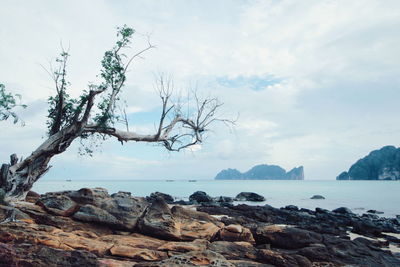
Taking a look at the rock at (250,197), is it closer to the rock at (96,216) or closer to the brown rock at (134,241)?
the rock at (96,216)

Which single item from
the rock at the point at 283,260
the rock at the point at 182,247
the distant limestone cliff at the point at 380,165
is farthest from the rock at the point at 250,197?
the distant limestone cliff at the point at 380,165

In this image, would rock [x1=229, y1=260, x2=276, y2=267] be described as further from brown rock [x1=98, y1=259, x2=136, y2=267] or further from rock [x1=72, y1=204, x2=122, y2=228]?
rock [x1=72, y1=204, x2=122, y2=228]

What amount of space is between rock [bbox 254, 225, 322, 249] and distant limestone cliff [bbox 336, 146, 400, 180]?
152406mm

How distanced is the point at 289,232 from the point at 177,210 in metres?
3.76

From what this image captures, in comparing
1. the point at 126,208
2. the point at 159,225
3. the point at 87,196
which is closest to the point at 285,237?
the point at 159,225

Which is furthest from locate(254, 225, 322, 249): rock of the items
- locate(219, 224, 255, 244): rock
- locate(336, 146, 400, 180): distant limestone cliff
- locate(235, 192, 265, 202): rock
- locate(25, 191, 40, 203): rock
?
locate(336, 146, 400, 180): distant limestone cliff

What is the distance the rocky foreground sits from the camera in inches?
258

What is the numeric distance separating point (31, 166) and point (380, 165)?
169273 millimetres

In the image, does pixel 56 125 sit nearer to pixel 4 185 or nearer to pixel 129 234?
pixel 4 185

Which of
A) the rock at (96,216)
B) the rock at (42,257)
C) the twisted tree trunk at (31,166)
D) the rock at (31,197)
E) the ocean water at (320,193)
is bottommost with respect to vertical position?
the ocean water at (320,193)

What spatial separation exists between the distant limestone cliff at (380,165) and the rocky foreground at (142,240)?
153 m

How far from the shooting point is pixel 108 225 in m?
9.52

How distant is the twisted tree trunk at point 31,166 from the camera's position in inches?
543

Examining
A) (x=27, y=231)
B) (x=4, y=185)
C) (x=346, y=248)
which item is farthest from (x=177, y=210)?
(x=4, y=185)
